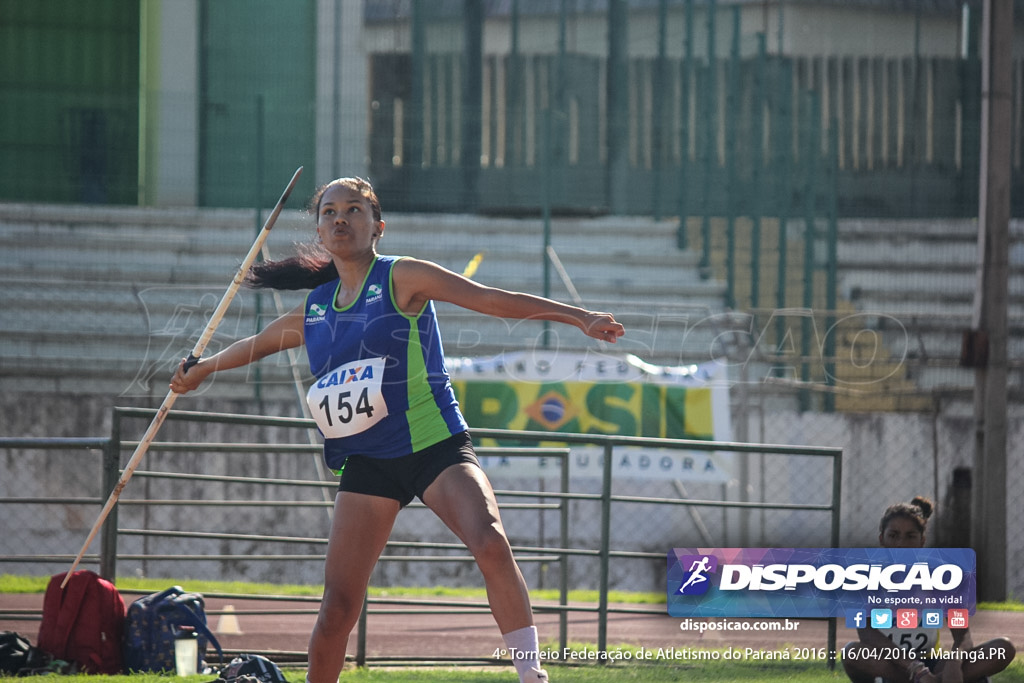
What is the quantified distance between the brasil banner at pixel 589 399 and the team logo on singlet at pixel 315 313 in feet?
24.5

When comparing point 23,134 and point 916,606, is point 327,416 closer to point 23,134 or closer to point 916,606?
point 916,606

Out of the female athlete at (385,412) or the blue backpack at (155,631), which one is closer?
the female athlete at (385,412)

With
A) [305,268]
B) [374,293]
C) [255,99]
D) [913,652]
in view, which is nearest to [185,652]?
[305,268]

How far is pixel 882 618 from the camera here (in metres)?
5.81

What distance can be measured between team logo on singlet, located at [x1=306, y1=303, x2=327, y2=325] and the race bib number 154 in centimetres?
25

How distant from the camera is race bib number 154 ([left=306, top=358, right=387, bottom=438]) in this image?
4680mm

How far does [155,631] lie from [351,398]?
248 centimetres

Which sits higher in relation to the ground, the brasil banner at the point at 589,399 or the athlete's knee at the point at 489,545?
the athlete's knee at the point at 489,545

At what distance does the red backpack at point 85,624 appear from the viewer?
253 inches

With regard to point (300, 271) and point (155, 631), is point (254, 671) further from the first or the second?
point (300, 271)

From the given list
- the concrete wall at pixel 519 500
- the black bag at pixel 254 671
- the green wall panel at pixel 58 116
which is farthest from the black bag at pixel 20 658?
the green wall panel at pixel 58 116

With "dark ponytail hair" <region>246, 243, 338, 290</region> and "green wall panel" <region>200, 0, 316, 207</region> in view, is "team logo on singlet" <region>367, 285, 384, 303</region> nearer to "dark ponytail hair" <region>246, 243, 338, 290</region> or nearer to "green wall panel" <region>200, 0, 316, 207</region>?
"dark ponytail hair" <region>246, 243, 338, 290</region>

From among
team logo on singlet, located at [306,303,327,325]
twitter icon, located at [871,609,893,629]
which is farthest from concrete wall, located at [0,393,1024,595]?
team logo on singlet, located at [306,303,327,325]

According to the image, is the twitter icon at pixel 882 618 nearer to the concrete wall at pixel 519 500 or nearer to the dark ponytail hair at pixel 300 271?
the dark ponytail hair at pixel 300 271
